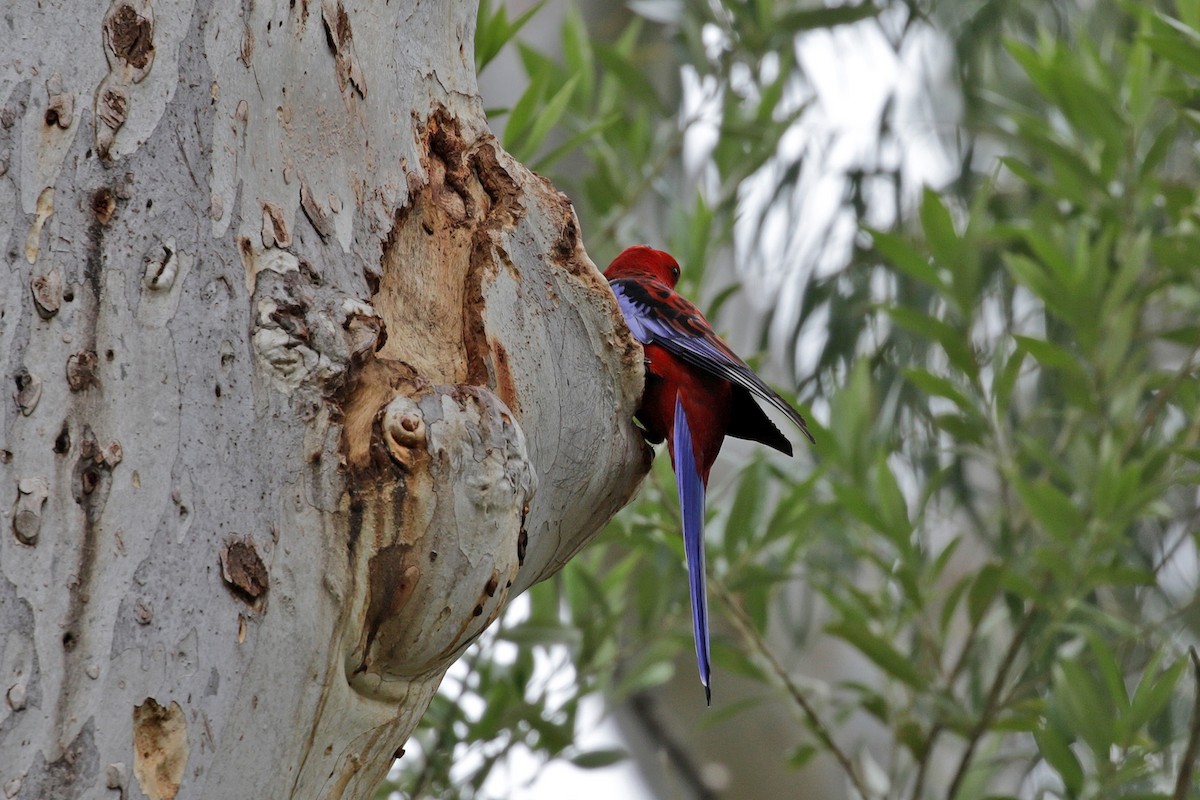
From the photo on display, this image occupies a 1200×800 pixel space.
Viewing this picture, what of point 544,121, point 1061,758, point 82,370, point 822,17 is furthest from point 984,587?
point 82,370

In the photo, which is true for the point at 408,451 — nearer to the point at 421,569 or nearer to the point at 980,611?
the point at 421,569

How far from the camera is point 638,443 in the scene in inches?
69.2

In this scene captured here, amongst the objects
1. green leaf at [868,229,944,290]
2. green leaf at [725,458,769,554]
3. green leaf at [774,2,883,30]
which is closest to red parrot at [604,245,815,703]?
green leaf at [725,458,769,554]

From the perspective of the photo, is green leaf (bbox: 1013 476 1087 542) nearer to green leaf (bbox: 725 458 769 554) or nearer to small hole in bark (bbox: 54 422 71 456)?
green leaf (bbox: 725 458 769 554)

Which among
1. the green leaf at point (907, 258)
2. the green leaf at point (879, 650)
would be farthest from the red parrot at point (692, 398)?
the green leaf at point (907, 258)

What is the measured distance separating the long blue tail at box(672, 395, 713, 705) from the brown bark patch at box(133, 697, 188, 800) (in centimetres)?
91

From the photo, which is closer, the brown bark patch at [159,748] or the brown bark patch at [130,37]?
the brown bark patch at [159,748]

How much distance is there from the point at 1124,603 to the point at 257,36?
3.50m

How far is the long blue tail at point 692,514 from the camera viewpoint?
1.82 metres

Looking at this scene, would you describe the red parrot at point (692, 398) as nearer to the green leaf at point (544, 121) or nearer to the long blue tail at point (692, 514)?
the long blue tail at point (692, 514)

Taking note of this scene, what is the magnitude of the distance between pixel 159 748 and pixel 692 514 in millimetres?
1045

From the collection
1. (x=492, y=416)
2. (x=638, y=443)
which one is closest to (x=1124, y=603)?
(x=638, y=443)

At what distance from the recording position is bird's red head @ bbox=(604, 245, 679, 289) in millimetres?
2363

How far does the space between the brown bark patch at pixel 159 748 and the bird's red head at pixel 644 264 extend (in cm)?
146
